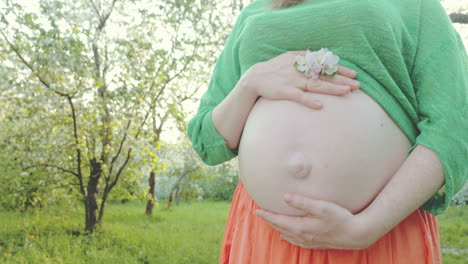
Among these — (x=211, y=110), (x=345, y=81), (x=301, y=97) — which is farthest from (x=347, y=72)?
(x=211, y=110)

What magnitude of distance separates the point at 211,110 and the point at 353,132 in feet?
1.76

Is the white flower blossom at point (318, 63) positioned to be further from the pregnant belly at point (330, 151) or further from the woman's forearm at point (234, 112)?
the woman's forearm at point (234, 112)

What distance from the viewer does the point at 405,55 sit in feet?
3.77

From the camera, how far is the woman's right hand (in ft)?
3.66

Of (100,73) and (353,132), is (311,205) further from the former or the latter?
(100,73)

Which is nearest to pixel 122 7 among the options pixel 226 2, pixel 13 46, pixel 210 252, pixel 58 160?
pixel 226 2

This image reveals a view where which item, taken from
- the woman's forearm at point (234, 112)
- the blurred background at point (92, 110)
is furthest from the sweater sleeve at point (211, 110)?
the blurred background at point (92, 110)

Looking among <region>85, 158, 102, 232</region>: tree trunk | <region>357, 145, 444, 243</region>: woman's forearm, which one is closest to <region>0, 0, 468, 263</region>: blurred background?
<region>85, 158, 102, 232</region>: tree trunk

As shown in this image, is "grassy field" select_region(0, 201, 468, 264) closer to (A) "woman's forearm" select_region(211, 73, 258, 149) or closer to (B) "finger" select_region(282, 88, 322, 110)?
(A) "woman's forearm" select_region(211, 73, 258, 149)

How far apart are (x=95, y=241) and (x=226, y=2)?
4365 mm

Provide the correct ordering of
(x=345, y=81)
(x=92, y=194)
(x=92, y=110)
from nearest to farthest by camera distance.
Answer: (x=345, y=81), (x=92, y=110), (x=92, y=194)

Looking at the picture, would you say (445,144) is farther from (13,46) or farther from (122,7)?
(122,7)

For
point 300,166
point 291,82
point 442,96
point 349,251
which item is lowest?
point 349,251

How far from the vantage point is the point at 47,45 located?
14.2 feet
